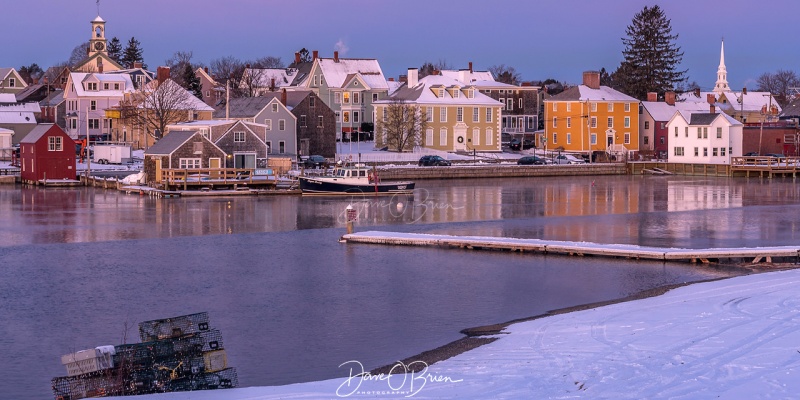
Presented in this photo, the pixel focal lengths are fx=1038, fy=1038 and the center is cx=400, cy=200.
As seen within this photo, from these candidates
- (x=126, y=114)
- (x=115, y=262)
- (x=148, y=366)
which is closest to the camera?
(x=148, y=366)

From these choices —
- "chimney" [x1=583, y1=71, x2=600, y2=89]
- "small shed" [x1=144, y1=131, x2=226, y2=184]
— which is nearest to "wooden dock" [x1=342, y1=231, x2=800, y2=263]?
"small shed" [x1=144, y1=131, x2=226, y2=184]

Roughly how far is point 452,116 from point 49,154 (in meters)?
36.3

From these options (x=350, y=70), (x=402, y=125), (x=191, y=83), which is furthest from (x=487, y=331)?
(x=191, y=83)

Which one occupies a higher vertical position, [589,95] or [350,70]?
[350,70]

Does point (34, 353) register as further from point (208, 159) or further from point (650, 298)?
point (208, 159)

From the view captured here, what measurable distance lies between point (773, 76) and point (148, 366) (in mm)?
186770

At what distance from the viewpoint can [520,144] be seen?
9769 cm

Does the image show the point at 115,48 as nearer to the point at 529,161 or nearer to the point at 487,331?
the point at 529,161

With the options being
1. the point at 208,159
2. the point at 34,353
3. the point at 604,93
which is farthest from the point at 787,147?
the point at 34,353

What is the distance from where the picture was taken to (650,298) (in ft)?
75.9

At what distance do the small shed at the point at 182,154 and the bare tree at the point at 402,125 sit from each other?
76.3 feet

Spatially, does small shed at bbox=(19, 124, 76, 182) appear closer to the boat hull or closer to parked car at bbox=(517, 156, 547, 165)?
the boat hull

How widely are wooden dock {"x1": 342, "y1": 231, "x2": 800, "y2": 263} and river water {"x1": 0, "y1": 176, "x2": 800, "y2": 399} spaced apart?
70cm

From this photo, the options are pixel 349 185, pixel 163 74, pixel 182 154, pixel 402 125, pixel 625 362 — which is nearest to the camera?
pixel 625 362
